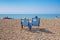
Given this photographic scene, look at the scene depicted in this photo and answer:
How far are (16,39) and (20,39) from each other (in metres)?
0.22

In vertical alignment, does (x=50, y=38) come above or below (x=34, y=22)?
below

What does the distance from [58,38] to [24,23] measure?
3.10 m

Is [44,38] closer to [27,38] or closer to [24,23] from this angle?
→ [27,38]

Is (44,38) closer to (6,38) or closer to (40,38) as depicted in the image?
(40,38)

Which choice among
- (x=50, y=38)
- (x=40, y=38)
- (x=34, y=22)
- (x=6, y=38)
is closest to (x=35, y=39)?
(x=40, y=38)

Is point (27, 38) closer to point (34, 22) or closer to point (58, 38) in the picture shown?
point (58, 38)

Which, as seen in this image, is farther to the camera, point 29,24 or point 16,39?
point 29,24

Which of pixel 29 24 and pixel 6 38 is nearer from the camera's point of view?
pixel 6 38

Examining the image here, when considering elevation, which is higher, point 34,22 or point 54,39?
point 34,22

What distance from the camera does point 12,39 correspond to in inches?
303

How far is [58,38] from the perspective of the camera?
8.02m

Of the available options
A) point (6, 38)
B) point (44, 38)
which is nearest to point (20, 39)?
point (6, 38)

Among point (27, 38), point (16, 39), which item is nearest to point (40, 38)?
point (27, 38)

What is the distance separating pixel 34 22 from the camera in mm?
10227
